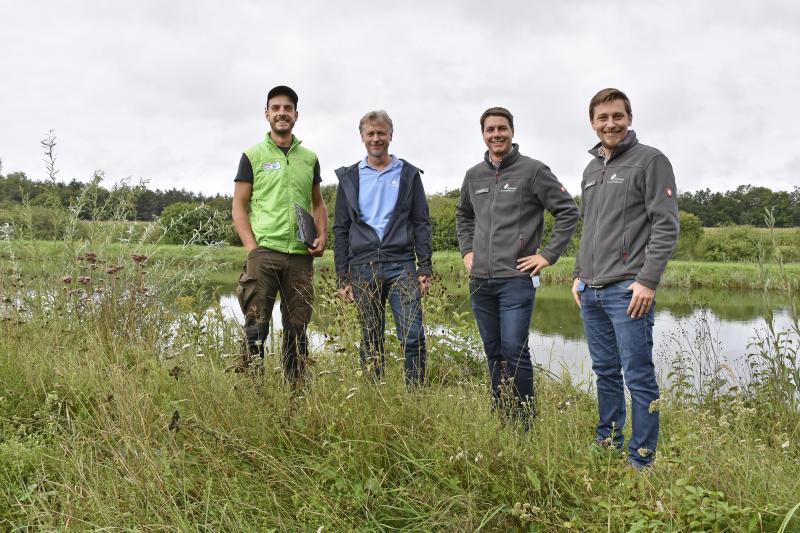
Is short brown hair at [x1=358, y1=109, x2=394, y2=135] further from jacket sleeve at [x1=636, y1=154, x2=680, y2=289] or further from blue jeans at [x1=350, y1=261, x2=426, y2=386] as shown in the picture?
jacket sleeve at [x1=636, y1=154, x2=680, y2=289]

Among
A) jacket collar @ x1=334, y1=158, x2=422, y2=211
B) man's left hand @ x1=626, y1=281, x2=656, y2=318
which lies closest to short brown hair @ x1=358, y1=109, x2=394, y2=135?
jacket collar @ x1=334, y1=158, x2=422, y2=211

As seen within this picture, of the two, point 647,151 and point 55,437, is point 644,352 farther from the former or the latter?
point 55,437

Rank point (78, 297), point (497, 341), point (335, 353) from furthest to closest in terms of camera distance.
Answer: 1. point (78, 297)
2. point (497, 341)
3. point (335, 353)

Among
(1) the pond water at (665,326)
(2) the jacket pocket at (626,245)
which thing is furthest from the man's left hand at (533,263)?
(1) the pond water at (665,326)

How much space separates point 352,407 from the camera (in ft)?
8.70

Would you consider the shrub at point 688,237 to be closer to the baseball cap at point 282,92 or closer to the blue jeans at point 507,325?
the blue jeans at point 507,325

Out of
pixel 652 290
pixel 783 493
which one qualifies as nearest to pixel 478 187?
pixel 652 290

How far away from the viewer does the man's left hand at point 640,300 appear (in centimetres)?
281

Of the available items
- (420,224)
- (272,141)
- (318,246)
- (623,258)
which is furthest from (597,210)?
(272,141)

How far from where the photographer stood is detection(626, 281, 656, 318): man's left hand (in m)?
2.81

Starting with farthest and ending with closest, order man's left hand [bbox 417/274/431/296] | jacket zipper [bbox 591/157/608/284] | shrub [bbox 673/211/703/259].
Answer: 1. shrub [bbox 673/211/703/259]
2. man's left hand [bbox 417/274/431/296]
3. jacket zipper [bbox 591/157/608/284]

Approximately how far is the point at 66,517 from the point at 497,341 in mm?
2375

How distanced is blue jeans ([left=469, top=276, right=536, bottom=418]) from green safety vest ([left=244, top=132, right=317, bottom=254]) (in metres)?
1.28

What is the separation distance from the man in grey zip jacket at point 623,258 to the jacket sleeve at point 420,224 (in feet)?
3.45
